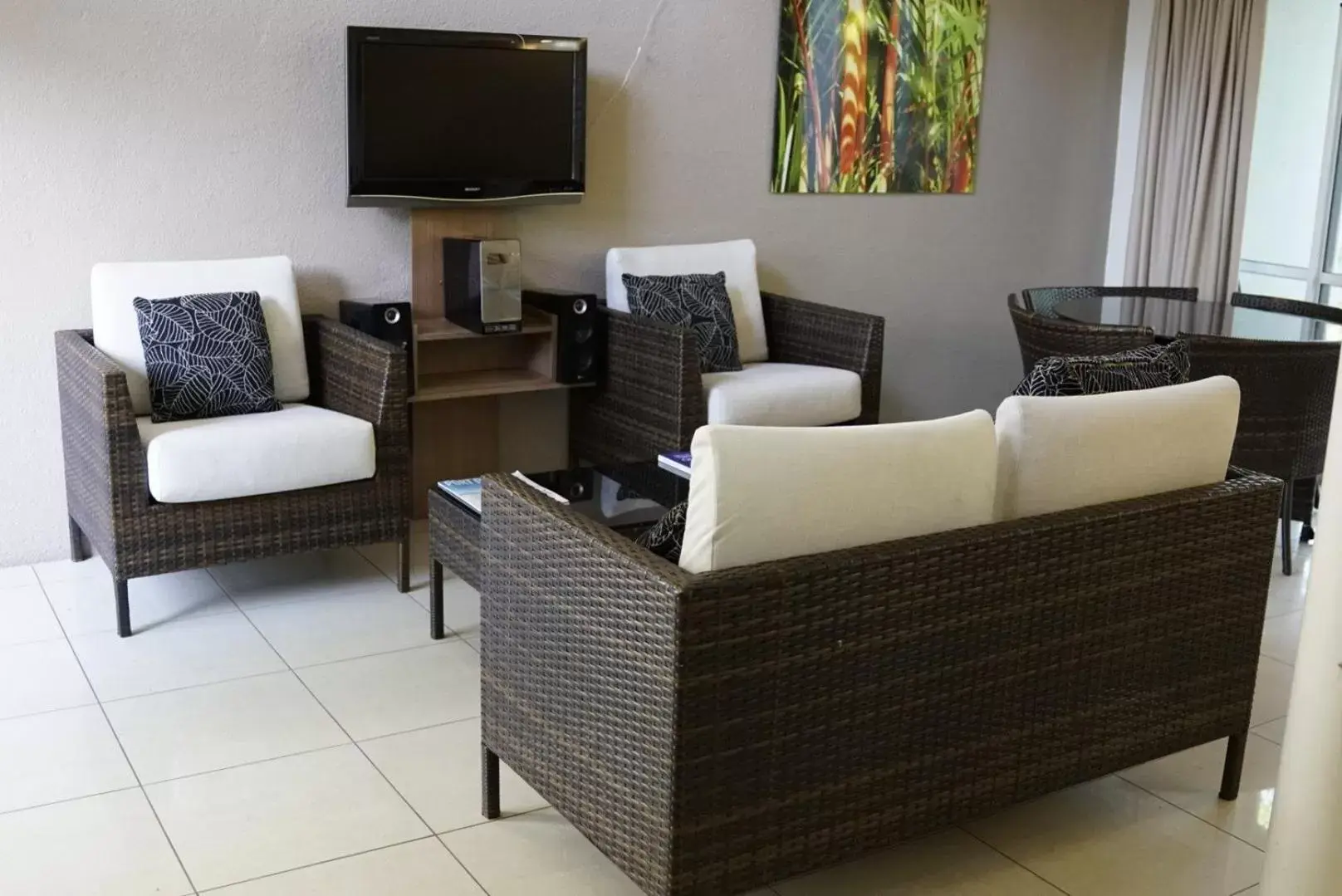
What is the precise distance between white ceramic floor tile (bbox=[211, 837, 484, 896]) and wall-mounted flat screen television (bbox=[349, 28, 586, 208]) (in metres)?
2.31

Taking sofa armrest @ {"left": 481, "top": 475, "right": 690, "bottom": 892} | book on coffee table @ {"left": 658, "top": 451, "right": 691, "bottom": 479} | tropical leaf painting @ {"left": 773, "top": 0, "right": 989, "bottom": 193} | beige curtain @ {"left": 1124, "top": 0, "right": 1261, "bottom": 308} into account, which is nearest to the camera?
sofa armrest @ {"left": 481, "top": 475, "right": 690, "bottom": 892}

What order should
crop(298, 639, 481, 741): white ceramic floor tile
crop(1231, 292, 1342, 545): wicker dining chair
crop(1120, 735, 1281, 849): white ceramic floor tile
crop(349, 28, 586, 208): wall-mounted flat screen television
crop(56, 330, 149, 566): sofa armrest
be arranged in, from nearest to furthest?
1. crop(1120, 735, 1281, 849): white ceramic floor tile
2. crop(298, 639, 481, 741): white ceramic floor tile
3. crop(56, 330, 149, 566): sofa armrest
4. crop(349, 28, 586, 208): wall-mounted flat screen television
5. crop(1231, 292, 1342, 545): wicker dining chair

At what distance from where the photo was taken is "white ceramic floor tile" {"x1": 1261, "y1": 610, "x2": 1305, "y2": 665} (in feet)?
11.8

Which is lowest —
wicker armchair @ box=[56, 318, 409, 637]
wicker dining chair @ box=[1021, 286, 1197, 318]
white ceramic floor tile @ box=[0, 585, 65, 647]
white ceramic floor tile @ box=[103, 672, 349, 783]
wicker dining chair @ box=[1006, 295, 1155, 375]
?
white ceramic floor tile @ box=[103, 672, 349, 783]

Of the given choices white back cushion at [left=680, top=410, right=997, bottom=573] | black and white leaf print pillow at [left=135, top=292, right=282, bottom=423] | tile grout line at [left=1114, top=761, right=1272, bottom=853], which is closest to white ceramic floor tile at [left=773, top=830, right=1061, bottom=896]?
tile grout line at [left=1114, top=761, right=1272, bottom=853]

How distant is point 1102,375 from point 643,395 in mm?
1913

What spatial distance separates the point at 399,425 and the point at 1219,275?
144 inches

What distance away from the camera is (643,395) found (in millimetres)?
4422

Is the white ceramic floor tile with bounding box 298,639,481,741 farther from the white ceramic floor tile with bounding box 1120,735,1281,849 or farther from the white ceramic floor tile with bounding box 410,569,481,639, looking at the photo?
the white ceramic floor tile with bounding box 1120,735,1281,849

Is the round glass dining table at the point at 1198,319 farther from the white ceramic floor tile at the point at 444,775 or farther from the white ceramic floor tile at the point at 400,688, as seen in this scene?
the white ceramic floor tile at the point at 444,775

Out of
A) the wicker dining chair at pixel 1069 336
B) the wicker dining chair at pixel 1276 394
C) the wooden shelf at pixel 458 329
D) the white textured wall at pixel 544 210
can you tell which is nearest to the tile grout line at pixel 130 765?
the white textured wall at pixel 544 210

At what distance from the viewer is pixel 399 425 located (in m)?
3.79

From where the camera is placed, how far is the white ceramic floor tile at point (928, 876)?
243cm

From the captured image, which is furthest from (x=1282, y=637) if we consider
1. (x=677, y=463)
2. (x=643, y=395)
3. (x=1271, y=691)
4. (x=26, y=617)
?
(x=26, y=617)
